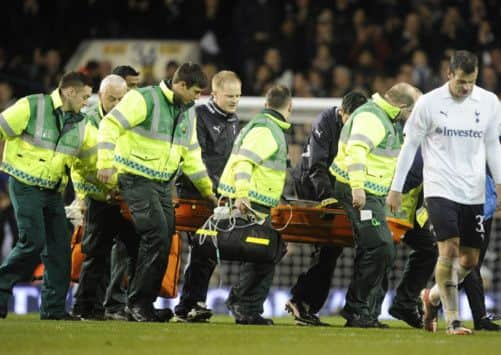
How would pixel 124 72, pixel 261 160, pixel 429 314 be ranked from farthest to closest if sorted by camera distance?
pixel 124 72 → pixel 261 160 → pixel 429 314

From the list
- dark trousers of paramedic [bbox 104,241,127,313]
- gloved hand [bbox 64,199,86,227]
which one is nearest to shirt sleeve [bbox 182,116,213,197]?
dark trousers of paramedic [bbox 104,241,127,313]

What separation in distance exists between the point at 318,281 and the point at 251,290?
1076 mm

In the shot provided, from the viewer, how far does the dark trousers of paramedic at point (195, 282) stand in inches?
559

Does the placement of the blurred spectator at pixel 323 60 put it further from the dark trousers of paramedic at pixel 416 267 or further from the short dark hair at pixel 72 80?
the short dark hair at pixel 72 80

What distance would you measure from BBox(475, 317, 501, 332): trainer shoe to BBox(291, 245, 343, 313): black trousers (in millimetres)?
1455

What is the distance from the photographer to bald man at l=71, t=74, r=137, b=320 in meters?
13.8

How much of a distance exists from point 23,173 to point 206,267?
6.35 ft

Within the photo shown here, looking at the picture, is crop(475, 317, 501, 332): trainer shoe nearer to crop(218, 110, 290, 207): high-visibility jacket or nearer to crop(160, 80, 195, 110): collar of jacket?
crop(218, 110, 290, 207): high-visibility jacket

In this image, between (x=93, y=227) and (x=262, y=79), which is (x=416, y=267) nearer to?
(x=93, y=227)

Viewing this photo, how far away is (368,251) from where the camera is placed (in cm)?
1362

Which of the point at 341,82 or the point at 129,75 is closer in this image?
the point at 129,75

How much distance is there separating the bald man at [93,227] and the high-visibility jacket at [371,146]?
6.41 ft

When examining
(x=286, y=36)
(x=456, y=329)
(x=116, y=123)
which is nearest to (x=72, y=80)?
(x=116, y=123)

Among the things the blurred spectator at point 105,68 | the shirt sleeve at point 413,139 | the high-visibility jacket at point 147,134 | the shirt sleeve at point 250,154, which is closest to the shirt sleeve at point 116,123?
the high-visibility jacket at point 147,134
